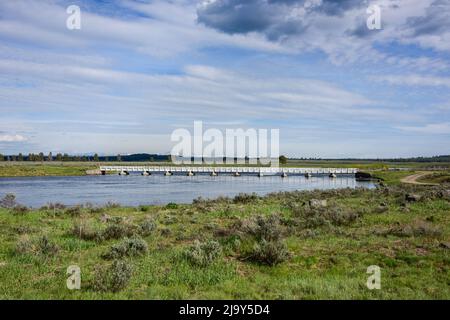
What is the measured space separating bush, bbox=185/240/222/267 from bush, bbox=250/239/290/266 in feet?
3.44

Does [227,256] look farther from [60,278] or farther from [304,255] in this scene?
[60,278]

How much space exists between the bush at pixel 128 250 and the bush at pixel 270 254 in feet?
10.8

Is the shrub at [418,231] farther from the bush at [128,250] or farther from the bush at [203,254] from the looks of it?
the bush at [128,250]

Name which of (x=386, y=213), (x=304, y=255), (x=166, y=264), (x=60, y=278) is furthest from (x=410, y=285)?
(x=386, y=213)

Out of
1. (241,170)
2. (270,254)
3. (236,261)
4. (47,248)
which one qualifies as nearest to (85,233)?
(47,248)

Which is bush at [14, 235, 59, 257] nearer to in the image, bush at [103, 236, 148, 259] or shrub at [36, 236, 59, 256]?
shrub at [36, 236, 59, 256]

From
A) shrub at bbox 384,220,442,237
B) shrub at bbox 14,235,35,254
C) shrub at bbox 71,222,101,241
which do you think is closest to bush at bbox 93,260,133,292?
shrub at bbox 14,235,35,254

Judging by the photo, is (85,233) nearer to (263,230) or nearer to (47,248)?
(47,248)

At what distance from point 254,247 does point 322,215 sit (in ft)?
22.9

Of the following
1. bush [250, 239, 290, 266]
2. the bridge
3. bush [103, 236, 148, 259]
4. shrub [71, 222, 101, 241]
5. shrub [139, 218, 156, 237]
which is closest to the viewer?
bush [250, 239, 290, 266]

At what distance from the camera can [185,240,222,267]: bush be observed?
30.6 feet

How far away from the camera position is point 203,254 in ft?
31.9

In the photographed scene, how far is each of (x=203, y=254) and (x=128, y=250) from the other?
2.40 meters

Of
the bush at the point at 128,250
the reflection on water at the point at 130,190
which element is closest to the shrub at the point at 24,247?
the bush at the point at 128,250
